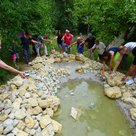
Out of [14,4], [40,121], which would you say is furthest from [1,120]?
[14,4]

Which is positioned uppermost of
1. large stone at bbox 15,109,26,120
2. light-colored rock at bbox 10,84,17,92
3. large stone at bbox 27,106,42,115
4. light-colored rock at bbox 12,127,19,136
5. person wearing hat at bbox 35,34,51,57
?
person wearing hat at bbox 35,34,51,57

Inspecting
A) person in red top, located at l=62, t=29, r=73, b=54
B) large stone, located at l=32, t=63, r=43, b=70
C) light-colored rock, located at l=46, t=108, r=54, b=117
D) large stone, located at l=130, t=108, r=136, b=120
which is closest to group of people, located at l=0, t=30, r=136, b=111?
person in red top, located at l=62, t=29, r=73, b=54

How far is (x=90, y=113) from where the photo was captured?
10484mm

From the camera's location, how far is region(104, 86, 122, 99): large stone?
448 inches

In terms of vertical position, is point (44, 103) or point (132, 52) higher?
point (132, 52)

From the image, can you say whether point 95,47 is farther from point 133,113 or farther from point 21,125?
point 21,125

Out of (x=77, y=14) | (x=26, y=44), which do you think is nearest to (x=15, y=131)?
(x=26, y=44)

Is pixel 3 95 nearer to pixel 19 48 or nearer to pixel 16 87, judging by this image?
pixel 16 87

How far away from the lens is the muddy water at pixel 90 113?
9453 millimetres

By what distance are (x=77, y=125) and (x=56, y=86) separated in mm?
3280

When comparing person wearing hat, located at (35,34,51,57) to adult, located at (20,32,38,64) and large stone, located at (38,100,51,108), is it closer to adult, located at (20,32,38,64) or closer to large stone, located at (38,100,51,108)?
adult, located at (20,32,38,64)

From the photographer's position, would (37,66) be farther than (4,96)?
Yes

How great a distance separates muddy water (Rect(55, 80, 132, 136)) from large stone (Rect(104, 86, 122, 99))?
0.72 feet

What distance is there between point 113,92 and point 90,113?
1.60 meters
